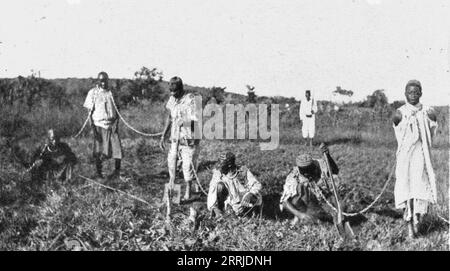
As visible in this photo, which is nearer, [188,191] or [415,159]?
[415,159]

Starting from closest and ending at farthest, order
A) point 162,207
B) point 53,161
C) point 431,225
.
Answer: point 431,225
point 162,207
point 53,161

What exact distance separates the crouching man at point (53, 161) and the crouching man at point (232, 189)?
2283 mm

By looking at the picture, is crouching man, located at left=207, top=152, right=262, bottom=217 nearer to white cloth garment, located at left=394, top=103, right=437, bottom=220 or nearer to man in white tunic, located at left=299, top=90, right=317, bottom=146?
white cloth garment, located at left=394, top=103, right=437, bottom=220

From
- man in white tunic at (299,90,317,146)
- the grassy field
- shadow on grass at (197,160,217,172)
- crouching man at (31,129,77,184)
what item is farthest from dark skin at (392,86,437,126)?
crouching man at (31,129,77,184)

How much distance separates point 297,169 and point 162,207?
1897mm

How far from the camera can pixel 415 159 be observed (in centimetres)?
652

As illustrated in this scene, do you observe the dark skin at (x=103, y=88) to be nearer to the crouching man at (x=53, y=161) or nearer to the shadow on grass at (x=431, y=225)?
the crouching man at (x=53, y=161)

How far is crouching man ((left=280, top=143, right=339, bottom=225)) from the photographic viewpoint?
669 cm

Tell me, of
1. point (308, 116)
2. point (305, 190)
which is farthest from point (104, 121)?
point (308, 116)

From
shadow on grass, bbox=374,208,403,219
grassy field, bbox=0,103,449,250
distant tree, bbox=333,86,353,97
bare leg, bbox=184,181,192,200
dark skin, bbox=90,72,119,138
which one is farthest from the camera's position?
distant tree, bbox=333,86,353,97

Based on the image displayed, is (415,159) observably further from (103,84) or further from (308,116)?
(103,84)

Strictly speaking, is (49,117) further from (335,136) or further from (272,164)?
(335,136)

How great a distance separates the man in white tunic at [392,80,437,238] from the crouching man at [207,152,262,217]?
185 cm
